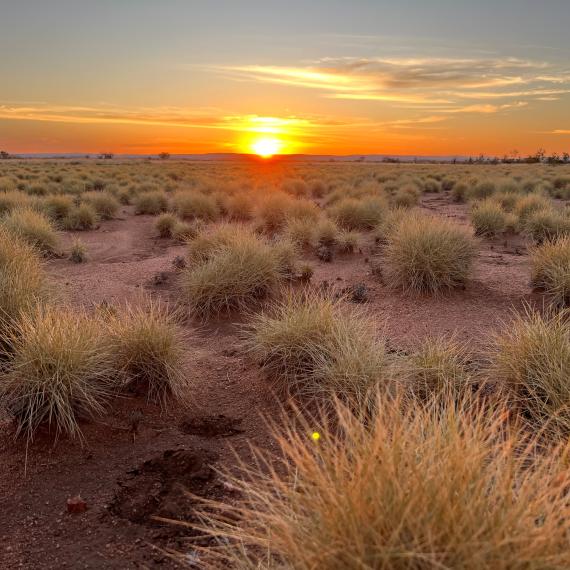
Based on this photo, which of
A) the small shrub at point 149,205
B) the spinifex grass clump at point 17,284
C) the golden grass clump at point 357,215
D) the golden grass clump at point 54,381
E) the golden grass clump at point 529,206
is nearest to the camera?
the golden grass clump at point 54,381

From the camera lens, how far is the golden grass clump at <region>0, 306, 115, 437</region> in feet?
13.0

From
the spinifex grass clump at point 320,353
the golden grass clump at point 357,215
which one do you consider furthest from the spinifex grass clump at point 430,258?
the golden grass clump at point 357,215

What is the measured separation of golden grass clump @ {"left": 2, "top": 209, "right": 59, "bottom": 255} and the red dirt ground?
4386 mm

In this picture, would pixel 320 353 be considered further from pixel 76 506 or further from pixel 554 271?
pixel 554 271

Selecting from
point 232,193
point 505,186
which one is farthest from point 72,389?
point 505,186

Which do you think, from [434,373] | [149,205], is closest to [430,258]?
[434,373]

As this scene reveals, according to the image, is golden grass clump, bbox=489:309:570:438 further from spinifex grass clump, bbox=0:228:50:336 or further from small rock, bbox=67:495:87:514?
spinifex grass clump, bbox=0:228:50:336

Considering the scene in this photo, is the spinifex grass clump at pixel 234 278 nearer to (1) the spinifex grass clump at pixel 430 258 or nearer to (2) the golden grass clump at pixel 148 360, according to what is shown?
(1) the spinifex grass clump at pixel 430 258

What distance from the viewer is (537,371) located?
14.0 ft

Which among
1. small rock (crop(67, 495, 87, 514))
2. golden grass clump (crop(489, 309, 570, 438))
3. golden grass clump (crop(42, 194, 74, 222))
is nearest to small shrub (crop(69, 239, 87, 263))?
golden grass clump (crop(42, 194, 74, 222))

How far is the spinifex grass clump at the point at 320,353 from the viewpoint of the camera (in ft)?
14.3

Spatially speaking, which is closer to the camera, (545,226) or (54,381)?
(54,381)

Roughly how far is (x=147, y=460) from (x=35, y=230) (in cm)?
833

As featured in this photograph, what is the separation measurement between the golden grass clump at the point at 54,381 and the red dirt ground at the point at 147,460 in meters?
0.16
